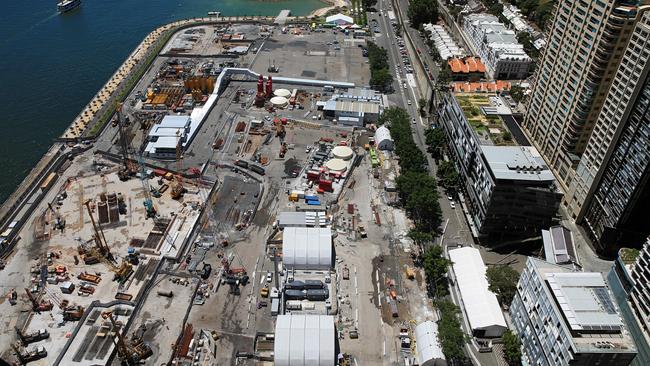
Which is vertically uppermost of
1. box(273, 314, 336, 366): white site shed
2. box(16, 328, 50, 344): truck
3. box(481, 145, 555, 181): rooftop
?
box(481, 145, 555, 181): rooftop

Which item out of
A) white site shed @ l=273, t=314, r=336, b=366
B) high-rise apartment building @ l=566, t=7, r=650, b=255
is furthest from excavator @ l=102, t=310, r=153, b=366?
high-rise apartment building @ l=566, t=7, r=650, b=255

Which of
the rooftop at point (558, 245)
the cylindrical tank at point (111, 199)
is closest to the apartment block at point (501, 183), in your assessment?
the rooftop at point (558, 245)

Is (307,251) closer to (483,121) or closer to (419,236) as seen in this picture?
(419,236)

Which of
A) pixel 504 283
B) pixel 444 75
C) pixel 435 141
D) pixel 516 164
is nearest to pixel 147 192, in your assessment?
pixel 435 141

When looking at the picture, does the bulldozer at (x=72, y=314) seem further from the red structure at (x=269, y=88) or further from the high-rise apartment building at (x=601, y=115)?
the high-rise apartment building at (x=601, y=115)

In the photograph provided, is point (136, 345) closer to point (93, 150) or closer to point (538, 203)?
point (93, 150)

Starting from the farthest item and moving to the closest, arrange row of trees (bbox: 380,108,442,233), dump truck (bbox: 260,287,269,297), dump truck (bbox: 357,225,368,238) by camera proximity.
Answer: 1. row of trees (bbox: 380,108,442,233)
2. dump truck (bbox: 357,225,368,238)
3. dump truck (bbox: 260,287,269,297)

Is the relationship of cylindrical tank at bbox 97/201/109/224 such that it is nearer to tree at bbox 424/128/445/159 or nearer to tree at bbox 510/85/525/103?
tree at bbox 424/128/445/159
